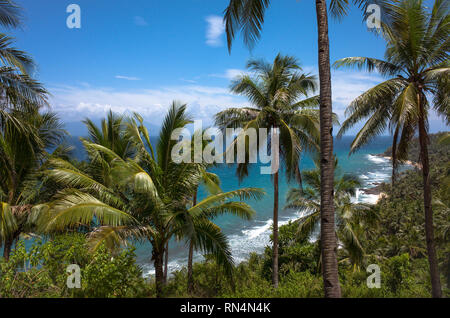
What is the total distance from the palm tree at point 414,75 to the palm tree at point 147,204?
4.38 metres

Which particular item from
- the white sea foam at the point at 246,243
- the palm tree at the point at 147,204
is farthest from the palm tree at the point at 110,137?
the white sea foam at the point at 246,243

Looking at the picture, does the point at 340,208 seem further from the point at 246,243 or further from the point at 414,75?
the point at 246,243

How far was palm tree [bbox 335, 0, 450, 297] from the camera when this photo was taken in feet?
22.9

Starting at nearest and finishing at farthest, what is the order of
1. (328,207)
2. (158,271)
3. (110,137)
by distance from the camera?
(328,207) → (158,271) → (110,137)

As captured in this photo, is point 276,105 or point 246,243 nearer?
point 276,105

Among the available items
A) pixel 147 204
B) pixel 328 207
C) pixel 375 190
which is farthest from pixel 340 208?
pixel 375 190

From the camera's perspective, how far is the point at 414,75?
755 cm

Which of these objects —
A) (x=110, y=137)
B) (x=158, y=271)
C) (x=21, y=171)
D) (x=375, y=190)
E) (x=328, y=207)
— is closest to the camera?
(x=328, y=207)

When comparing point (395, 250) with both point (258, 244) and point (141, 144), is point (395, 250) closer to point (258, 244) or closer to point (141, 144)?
point (258, 244)

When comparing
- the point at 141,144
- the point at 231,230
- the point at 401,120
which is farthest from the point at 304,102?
the point at 231,230

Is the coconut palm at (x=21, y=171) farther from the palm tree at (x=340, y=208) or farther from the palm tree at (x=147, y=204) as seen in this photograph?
the palm tree at (x=340, y=208)

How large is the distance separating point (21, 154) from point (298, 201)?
1194 cm

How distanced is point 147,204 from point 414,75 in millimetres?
8100
